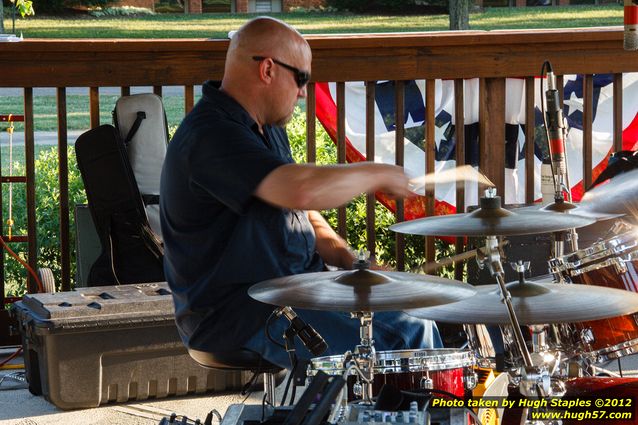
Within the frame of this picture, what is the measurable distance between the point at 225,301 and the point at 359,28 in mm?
21363

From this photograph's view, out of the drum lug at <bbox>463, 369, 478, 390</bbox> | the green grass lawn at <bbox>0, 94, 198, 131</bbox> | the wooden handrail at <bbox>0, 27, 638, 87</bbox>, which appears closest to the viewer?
the drum lug at <bbox>463, 369, 478, 390</bbox>

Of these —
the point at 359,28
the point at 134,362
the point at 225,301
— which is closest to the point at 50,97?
the point at 359,28

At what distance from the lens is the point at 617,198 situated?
3.47 m

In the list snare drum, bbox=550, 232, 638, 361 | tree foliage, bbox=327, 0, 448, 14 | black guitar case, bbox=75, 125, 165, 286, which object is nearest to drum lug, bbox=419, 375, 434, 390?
snare drum, bbox=550, 232, 638, 361

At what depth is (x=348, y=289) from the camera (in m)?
2.85

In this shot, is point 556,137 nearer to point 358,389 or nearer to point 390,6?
point 358,389

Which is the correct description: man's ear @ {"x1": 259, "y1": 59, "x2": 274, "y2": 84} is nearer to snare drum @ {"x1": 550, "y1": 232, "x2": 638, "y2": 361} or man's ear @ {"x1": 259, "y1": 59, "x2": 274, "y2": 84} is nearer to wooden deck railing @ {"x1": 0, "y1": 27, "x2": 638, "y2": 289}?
snare drum @ {"x1": 550, "y1": 232, "x2": 638, "y2": 361}

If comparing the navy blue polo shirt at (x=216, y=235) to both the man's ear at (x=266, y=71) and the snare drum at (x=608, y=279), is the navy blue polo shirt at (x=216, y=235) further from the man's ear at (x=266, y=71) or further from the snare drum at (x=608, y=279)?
the snare drum at (x=608, y=279)

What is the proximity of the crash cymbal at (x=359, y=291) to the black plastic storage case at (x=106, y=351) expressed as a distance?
4.88ft

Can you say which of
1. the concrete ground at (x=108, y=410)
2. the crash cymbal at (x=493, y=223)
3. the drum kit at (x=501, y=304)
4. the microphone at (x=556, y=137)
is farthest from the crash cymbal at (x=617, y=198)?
the concrete ground at (x=108, y=410)

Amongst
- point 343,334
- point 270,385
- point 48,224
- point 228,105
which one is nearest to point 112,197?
point 48,224

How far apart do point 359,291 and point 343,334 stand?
1.83 ft

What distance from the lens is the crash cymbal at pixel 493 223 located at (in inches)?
124

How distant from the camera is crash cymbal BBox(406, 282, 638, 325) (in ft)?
9.76
